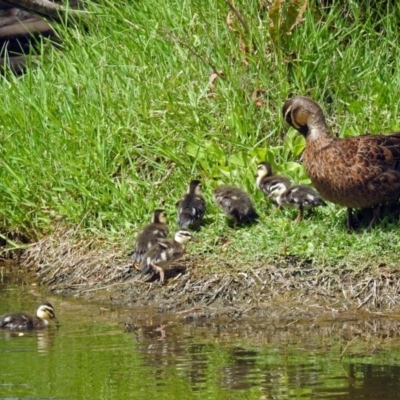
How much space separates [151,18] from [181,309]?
3.63 m

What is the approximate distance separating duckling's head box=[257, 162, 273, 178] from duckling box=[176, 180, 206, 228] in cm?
45

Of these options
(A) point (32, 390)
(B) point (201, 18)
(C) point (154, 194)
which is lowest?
(A) point (32, 390)

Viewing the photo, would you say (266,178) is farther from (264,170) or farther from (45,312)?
(45,312)

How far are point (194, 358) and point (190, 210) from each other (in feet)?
7.27

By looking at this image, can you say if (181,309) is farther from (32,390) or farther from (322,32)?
(322,32)

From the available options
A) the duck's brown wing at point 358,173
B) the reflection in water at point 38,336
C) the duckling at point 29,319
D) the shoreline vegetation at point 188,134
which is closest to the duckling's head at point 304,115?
the duck's brown wing at point 358,173

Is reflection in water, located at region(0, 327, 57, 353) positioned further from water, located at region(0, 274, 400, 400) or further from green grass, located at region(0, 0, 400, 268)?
green grass, located at region(0, 0, 400, 268)

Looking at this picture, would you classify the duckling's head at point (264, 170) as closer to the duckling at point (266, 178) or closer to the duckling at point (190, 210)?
the duckling at point (266, 178)

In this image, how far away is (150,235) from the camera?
344 inches

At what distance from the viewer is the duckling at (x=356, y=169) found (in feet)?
28.2

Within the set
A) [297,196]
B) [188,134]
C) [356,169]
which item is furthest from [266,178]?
[188,134]

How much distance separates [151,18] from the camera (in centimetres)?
1107

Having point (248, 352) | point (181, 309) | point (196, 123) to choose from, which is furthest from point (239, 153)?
point (248, 352)

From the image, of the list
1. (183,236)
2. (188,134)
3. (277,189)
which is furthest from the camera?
(188,134)
